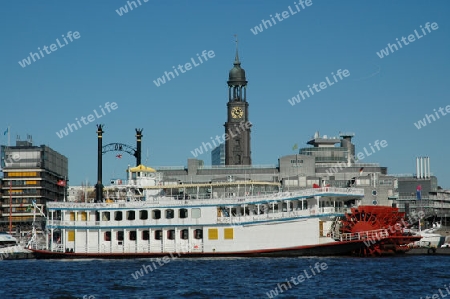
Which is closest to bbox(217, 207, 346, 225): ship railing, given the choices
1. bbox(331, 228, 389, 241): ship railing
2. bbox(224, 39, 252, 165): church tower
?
bbox(331, 228, 389, 241): ship railing

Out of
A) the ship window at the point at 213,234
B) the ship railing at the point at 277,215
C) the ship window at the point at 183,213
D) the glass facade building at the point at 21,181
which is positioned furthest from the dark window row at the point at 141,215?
the glass facade building at the point at 21,181

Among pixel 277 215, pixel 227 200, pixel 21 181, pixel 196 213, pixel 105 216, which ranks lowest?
pixel 277 215

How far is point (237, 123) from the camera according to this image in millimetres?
131500

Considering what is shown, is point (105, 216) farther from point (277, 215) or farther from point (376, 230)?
point (376, 230)

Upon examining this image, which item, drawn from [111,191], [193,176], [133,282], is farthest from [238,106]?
[133,282]

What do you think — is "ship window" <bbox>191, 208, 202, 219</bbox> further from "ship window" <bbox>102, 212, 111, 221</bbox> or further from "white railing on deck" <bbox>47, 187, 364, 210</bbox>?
"ship window" <bbox>102, 212, 111, 221</bbox>

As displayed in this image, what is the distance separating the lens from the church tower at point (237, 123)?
431 ft

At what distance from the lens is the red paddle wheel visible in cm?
6394

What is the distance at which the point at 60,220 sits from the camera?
69312 mm

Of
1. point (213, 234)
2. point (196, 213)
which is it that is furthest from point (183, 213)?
point (213, 234)

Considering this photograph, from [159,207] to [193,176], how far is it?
192ft

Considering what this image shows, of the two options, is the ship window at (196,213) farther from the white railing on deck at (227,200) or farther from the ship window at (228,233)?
the ship window at (228,233)

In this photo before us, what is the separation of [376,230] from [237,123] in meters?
68.6

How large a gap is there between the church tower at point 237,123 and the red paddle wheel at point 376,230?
212 ft
